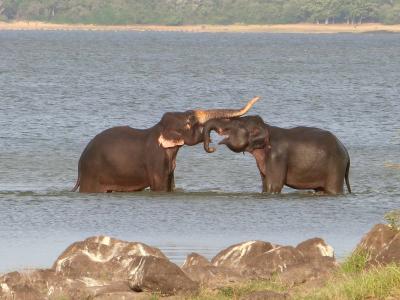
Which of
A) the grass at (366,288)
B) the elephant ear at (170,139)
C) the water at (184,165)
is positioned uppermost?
the grass at (366,288)

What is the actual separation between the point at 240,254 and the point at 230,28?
16835 centimetres

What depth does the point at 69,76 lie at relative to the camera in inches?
2507

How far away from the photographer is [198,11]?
177 m

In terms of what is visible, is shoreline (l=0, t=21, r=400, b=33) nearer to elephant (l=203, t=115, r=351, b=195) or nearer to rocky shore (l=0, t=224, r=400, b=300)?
elephant (l=203, t=115, r=351, b=195)

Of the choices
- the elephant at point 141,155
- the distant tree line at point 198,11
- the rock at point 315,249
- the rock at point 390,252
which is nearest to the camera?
the rock at point 390,252

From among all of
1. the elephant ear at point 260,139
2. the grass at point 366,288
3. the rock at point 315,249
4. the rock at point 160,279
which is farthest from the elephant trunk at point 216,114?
the grass at point 366,288

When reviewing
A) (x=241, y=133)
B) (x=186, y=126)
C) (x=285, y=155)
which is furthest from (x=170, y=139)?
(x=285, y=155)

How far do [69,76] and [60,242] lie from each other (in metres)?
48.8

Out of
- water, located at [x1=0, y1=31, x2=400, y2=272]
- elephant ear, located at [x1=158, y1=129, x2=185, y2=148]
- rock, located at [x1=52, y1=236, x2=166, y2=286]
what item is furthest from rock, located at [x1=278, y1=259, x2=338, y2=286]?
elephant ear, located at [x1=158, y1=129, x2=185, y2=148]

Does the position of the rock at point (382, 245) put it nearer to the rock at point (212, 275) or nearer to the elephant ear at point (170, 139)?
the rock at point (212, 275)

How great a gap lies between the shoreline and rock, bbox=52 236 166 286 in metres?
165

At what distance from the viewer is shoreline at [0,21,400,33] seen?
585ft

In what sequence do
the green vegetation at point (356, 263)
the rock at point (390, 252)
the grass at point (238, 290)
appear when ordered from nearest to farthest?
1. the grass at point (238, 290)
2. the green vegetation at point (356, 263)
3. the rock at point (390, 252)

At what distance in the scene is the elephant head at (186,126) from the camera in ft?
63.8
